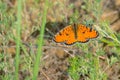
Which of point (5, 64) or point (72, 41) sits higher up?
point (72, 41)

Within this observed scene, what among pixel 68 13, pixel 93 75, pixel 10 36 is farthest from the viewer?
pixel 68 13

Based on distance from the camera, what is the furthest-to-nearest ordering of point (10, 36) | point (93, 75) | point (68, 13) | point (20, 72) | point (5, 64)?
point (68, 13) < point (20, 72) < point (10, 36) < point (5, 64) < point (93, 75)

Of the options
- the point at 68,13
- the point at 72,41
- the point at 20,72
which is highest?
the point at 68,13

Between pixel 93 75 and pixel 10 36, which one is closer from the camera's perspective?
pixel 93 75

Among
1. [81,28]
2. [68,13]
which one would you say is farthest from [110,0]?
[81,28]

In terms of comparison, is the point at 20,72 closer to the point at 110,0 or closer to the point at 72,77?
the point at 72,77
